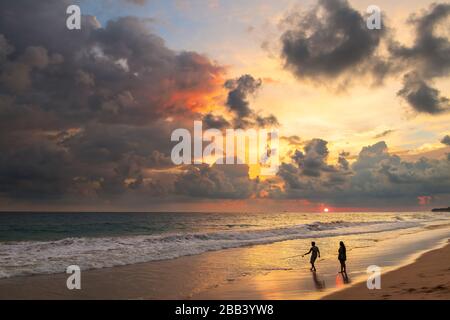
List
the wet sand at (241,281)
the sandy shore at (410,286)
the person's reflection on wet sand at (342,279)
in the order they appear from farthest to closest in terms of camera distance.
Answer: the person's reflection on wet sand at (342,279) → the wet sand at (241,281) → the sandy shore at (410,286)

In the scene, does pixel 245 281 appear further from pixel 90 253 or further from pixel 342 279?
pixel 90 253

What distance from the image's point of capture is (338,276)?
1998cm

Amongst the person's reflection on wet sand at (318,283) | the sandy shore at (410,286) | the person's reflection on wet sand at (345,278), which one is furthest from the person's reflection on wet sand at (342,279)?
the sandy shore at (410,286)

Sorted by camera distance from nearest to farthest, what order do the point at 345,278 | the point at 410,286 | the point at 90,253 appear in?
1. the point at 410,286
2. the point at 345,278
3. the point at 90,253

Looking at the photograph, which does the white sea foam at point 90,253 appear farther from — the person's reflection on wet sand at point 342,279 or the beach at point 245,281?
the person's reflection on wet sand at point 342,279

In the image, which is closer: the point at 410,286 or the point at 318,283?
the point at 410,286

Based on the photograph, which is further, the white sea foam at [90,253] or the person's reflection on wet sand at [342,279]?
the white sea foam at [90,253]

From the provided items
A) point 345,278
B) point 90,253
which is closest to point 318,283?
point 345,278

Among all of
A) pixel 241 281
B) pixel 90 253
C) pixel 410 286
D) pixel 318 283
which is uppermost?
pixel 410 286

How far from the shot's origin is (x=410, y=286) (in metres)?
15.9

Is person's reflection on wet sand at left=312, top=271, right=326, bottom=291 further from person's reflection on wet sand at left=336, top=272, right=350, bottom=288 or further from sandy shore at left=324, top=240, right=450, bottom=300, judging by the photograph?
sandy shore at left=324, top=240, right=450, bottom=300

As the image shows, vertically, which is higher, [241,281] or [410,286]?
[410,286]

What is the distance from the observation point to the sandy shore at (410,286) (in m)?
14.1

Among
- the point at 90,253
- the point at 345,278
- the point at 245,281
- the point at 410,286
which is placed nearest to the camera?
the point at 410,286
